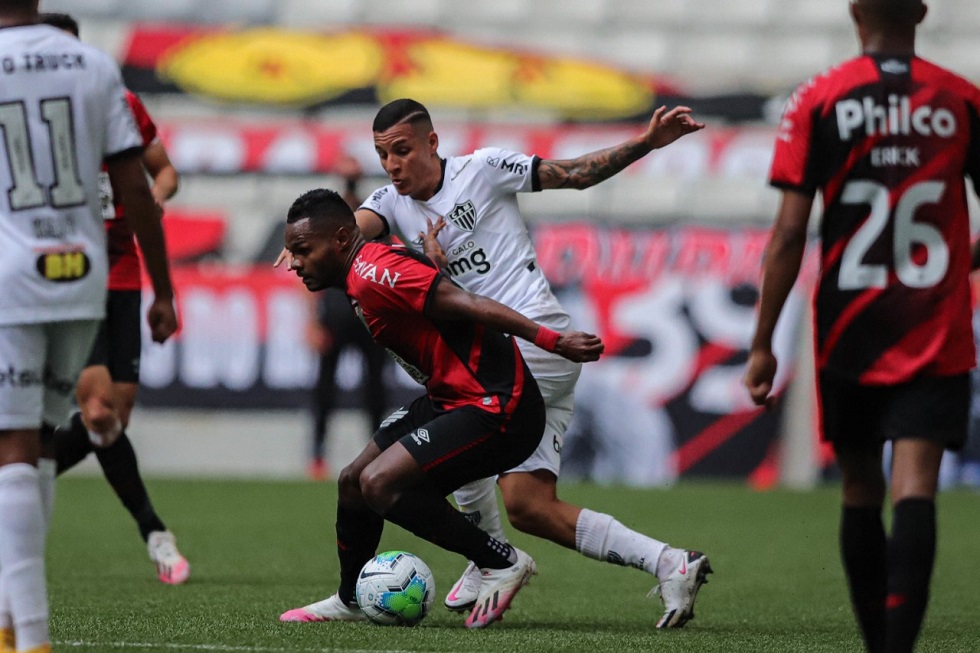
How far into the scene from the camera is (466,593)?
5.80m

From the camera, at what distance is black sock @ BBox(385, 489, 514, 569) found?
17.5 feet

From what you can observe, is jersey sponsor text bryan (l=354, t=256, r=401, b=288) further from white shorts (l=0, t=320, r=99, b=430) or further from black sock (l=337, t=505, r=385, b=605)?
white shorts (l=0, t=320, r=99, b=430)

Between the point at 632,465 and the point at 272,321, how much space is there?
3549 millimetres

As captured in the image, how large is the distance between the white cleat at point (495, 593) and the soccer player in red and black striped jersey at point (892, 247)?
1665 mm

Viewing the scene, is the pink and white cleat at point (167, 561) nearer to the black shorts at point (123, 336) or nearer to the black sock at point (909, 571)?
the black shorts at point (123, 336)

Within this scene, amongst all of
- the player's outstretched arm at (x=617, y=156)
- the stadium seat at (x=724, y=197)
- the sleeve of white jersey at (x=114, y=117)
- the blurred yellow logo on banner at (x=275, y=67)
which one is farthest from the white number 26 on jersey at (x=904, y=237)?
the blurred yellow logo on banner at (x=275, y=67)

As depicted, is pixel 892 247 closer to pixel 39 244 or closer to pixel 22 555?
pixel 39 244

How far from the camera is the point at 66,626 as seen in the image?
17.0 feet

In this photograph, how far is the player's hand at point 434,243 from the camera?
5.86m

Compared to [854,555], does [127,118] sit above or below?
above

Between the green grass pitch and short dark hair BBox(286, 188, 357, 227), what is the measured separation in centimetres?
138

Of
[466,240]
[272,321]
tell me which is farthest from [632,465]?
[466,240]

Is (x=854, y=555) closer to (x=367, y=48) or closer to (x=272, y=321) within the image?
(x=272, y=321)

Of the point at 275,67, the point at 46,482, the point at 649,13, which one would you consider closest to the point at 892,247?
the point at 46,482
